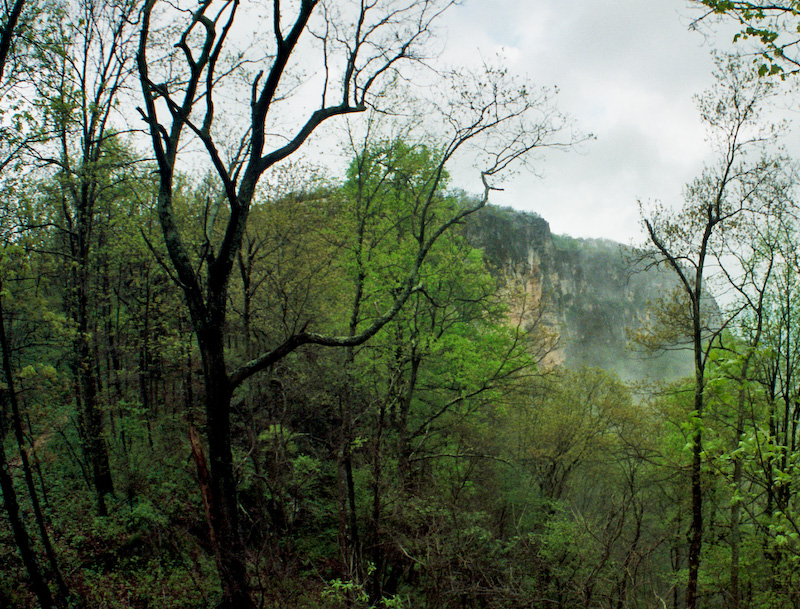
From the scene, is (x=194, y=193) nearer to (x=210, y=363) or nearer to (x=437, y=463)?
(x=437, y=463)

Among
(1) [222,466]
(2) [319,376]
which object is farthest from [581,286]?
(1) [222,466]

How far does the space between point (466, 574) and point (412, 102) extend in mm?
8982

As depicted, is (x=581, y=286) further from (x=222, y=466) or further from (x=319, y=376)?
(x=222, y=466)

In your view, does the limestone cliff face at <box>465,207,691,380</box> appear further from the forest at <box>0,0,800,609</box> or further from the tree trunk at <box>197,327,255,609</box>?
the tree trunk at <box>197,327,255,609</box>

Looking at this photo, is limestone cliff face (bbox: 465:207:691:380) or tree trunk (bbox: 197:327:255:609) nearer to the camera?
tree trunk (bbox: 197:327:255:609)

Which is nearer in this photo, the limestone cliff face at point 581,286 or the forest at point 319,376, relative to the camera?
the forest at point 319,376

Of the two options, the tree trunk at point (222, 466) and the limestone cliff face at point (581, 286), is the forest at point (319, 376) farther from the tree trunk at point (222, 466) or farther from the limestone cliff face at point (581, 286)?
the limestone cliff face at point (581, 286)

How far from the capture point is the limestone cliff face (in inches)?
1946

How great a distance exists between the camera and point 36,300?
5977mm

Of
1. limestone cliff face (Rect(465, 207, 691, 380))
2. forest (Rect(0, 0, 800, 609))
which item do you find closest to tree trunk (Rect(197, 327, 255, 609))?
forest (Rect(0, 0, 800, 609))

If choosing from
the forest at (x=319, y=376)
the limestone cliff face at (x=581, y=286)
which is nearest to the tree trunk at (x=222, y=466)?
the forest at (x=319, y=376)

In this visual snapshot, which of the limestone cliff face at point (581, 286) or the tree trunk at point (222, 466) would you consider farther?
the limestone cliff face at point (581, 286)

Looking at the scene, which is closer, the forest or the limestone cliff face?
the forest

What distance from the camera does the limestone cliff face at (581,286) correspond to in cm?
4944
